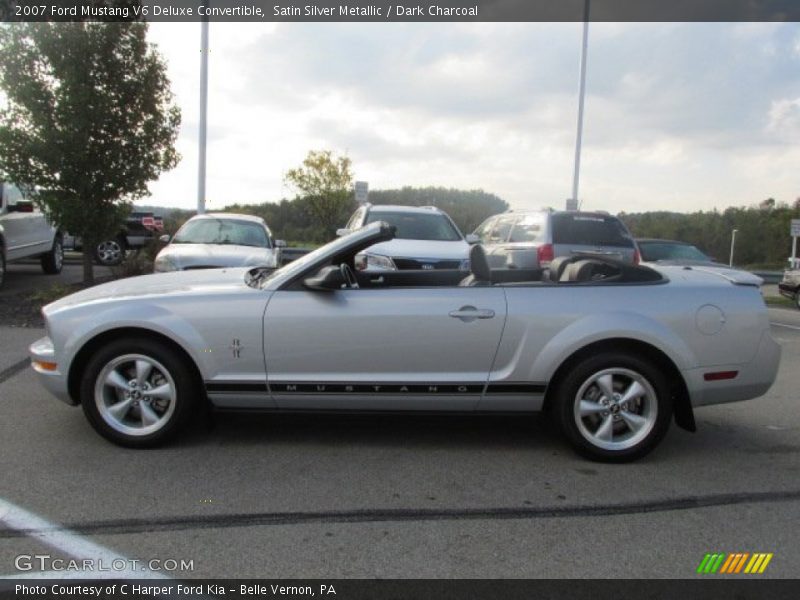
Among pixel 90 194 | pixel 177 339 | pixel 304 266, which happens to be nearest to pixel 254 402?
pixel 177 339

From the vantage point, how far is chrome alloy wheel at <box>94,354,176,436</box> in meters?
4.14

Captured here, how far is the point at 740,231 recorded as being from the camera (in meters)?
45.8

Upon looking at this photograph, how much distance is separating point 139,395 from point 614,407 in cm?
298

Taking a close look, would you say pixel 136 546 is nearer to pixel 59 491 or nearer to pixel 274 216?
pixel 59 491

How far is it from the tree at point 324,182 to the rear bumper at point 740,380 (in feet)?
84.3

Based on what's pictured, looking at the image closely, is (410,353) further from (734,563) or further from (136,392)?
(734,563)

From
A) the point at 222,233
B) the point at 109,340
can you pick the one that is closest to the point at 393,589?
the point at 109,340

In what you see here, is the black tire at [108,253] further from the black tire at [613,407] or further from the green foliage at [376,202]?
the black tire at [613,407]

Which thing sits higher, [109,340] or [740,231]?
[740,231]

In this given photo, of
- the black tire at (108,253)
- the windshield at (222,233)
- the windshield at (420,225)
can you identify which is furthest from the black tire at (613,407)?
the black tire at (108,253)

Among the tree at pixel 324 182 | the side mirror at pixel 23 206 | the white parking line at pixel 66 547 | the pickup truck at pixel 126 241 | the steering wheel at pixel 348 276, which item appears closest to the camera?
the white parking line at pixel 66 547

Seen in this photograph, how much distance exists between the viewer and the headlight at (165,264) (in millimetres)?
8758

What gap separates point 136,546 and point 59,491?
0.84m

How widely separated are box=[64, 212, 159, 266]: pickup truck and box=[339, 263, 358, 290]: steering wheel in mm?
11859
